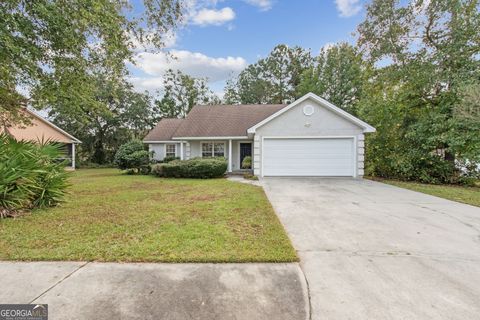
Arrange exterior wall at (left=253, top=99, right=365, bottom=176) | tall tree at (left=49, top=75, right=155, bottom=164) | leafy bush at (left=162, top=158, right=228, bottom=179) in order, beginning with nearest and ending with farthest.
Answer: exterior wall at (left=253, top=99, right=365, bottom=176) → leafy bush at (left=162, top=158, right=228, bottom=179) → tall tree at (left=49, top=75, right=155, bottom=164)

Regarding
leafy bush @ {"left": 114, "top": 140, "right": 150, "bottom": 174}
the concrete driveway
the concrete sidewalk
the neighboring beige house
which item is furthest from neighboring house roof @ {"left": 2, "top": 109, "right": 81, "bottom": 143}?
the concrete driveway

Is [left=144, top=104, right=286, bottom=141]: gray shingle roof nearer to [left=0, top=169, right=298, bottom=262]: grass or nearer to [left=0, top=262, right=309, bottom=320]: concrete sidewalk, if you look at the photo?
[left=0, top=169, right=298, bottom=262]: grass

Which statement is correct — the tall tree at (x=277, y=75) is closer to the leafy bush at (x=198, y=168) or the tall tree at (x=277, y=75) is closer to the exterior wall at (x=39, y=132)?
the leafy bush at (x=198, y=168)

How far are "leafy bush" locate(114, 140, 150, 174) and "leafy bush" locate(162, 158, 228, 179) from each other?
3228 mm

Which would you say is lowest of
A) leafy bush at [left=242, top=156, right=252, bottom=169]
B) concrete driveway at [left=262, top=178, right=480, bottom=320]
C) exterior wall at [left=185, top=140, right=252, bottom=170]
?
concrete driveway at [left=262, top=178, right=480, bottom=320]

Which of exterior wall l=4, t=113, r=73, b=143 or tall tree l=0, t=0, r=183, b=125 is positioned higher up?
→ tall tree l=0, t=0, r=183, b=125

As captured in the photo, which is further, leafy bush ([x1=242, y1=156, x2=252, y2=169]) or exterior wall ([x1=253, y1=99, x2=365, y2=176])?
leafy bush ([x1=242, y1=156, x2=252, y2=169])

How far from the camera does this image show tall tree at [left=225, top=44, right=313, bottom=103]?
30.2 meters

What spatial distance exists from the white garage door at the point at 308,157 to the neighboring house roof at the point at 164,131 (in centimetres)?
1025

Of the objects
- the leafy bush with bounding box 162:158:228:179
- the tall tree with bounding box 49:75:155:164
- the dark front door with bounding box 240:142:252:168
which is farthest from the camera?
the tall tree with bounding box 49:75:155:164

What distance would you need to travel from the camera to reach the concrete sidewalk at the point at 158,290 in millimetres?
2191

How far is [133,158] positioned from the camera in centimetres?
1512

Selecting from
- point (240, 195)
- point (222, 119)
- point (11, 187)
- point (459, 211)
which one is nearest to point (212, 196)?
point (240, 195)

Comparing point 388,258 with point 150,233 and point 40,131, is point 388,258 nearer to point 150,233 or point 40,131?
point 150,233
